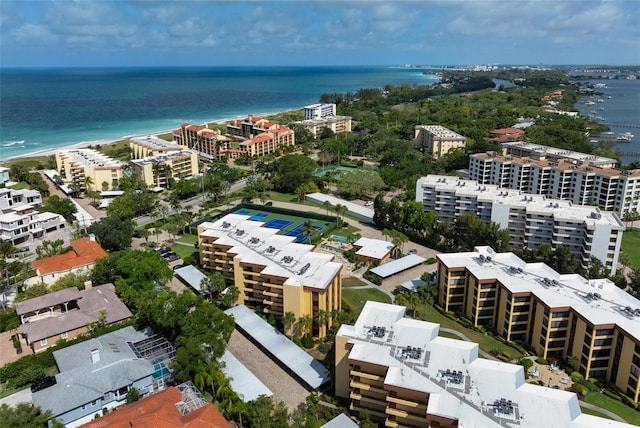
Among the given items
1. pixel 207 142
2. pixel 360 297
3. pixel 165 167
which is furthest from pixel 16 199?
pixel 360 297

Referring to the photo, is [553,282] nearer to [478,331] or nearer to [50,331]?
[478,331]

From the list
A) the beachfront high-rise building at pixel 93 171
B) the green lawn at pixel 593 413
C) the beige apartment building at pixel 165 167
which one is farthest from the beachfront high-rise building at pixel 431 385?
the beachfront high-rise building at pixel 93 171

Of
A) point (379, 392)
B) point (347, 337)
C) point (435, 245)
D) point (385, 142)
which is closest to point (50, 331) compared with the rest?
point (347, 337)

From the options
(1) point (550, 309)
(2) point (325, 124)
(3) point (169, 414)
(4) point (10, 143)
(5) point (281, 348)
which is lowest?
(5) point (281, 348)

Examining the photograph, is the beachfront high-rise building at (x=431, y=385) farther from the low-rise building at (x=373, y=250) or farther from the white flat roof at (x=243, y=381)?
the low-rise building at (x=373, y=250)

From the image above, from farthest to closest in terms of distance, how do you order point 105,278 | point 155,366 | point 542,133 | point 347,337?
point 542,133 < point 105,278 < point 155,366 < point 347,337

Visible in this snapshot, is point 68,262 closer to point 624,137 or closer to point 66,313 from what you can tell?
point 66,313

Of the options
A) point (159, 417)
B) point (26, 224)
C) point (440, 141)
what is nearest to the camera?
point (159, 417)
